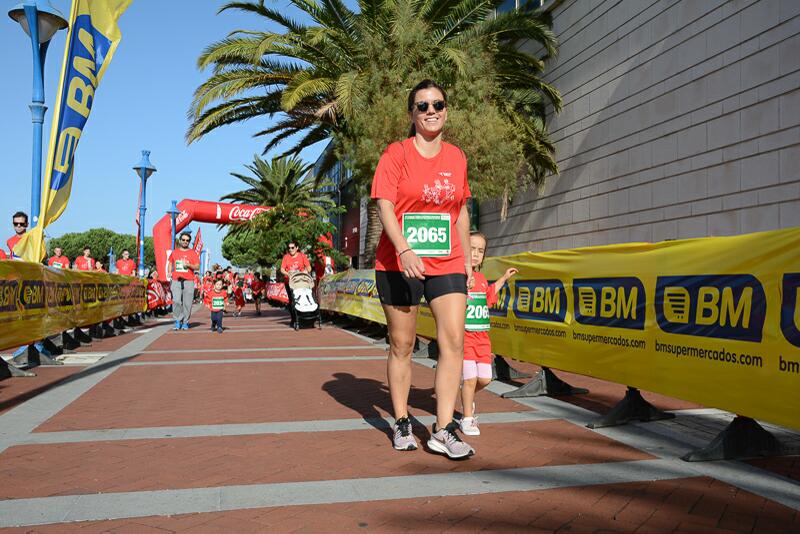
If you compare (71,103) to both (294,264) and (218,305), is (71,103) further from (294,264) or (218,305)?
(294,264)

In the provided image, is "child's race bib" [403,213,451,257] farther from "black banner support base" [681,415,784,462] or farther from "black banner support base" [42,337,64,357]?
"black banner support base" [42,337,64,357]

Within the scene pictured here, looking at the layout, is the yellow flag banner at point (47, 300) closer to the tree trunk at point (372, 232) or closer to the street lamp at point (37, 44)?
the street lamp at point (37, 44)

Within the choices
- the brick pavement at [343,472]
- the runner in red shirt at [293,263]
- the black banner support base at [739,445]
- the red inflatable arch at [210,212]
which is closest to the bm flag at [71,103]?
the brick pavement at [343,472]

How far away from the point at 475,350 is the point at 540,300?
1509 mm

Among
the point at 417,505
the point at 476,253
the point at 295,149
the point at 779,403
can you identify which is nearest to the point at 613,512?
the point at 417,505

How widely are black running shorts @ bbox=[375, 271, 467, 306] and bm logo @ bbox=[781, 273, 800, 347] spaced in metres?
1.73

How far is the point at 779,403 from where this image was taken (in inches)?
137

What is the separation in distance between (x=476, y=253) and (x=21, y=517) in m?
3.34

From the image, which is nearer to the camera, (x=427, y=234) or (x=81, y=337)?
(x=427, y=234)

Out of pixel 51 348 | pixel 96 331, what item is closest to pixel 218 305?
pixel 96 331

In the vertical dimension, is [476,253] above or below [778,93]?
below

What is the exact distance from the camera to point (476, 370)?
4.71 metres

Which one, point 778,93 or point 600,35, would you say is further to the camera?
point 600,35

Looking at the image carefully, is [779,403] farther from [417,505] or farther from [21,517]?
[21,517]
